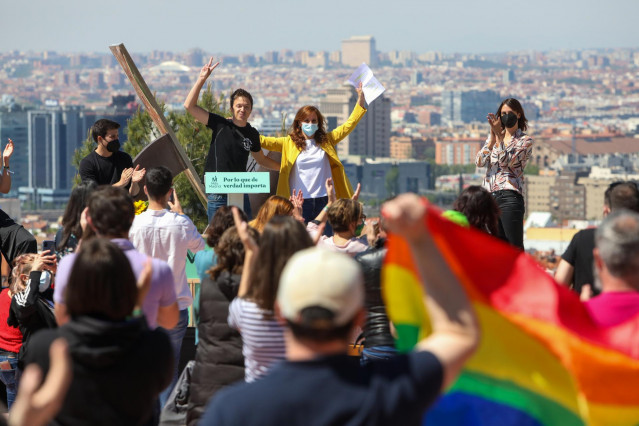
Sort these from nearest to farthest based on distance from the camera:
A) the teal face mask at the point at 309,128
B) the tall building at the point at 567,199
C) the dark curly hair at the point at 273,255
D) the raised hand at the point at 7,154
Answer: the dark curly hair at the point at 273,255
the raised hand at the point at 7,154
the teal face mask at the point at 309,128
the tall building at the point at 567,199

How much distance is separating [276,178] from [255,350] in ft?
14.0

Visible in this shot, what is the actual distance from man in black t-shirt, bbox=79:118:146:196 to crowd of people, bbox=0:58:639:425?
94 centimetres

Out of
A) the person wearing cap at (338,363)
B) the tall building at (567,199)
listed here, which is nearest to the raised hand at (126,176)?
the person wearing cap at (338,363)

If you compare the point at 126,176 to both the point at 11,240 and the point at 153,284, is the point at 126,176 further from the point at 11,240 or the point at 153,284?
the point at 153,284

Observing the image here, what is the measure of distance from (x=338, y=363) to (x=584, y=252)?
1.68 meters

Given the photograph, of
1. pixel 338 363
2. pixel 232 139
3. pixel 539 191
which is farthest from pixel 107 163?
pixel 539 191

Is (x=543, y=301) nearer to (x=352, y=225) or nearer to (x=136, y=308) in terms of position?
(x=136, y=308)

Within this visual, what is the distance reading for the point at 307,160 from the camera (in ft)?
20.5

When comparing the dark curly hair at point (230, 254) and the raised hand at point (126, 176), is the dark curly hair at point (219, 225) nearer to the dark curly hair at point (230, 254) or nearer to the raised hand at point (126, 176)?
the dark curly hair at point (230, 254)

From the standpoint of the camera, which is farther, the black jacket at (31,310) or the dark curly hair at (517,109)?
the dark curly hair at (517,109)

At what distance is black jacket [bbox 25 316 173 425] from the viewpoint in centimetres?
230

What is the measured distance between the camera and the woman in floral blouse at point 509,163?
571 cm

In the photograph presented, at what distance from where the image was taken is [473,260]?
2.15 m

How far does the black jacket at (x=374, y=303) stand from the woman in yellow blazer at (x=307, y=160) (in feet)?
8.79
